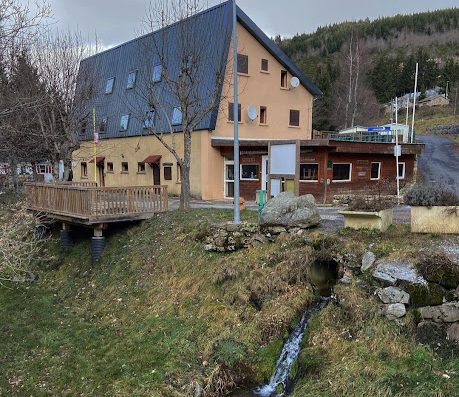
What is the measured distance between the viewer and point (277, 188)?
18625mm

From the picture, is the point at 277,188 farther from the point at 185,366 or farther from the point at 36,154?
the point at 36,154

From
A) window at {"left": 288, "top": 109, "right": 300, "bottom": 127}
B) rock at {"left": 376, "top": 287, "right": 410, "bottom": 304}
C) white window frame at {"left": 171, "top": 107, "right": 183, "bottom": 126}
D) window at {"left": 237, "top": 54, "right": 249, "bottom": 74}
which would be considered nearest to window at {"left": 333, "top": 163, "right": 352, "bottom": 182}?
window at {"left": 288, "top": 109, "right": 300, "bottom": 127}

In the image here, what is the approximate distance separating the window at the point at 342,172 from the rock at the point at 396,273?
13.6 m

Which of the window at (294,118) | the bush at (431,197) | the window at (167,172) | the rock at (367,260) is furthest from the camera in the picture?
the window at (294,118)

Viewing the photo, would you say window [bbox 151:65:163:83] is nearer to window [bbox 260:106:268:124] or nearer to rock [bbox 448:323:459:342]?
window [bbox 260:106:268:124]

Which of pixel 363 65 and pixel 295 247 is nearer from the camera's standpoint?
pixel 295 247

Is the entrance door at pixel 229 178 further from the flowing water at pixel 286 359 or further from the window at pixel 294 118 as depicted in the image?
the flowing water at pixel 286 359

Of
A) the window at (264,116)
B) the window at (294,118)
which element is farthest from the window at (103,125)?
the window at (294,118)

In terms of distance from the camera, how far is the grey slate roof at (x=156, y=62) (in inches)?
832

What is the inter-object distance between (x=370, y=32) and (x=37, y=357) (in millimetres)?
125870

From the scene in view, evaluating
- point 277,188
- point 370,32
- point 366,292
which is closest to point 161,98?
point 277,188

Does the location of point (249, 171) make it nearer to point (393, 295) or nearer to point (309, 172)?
point (309, 172)

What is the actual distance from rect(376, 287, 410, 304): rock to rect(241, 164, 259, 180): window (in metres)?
15.1

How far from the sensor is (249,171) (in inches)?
909
